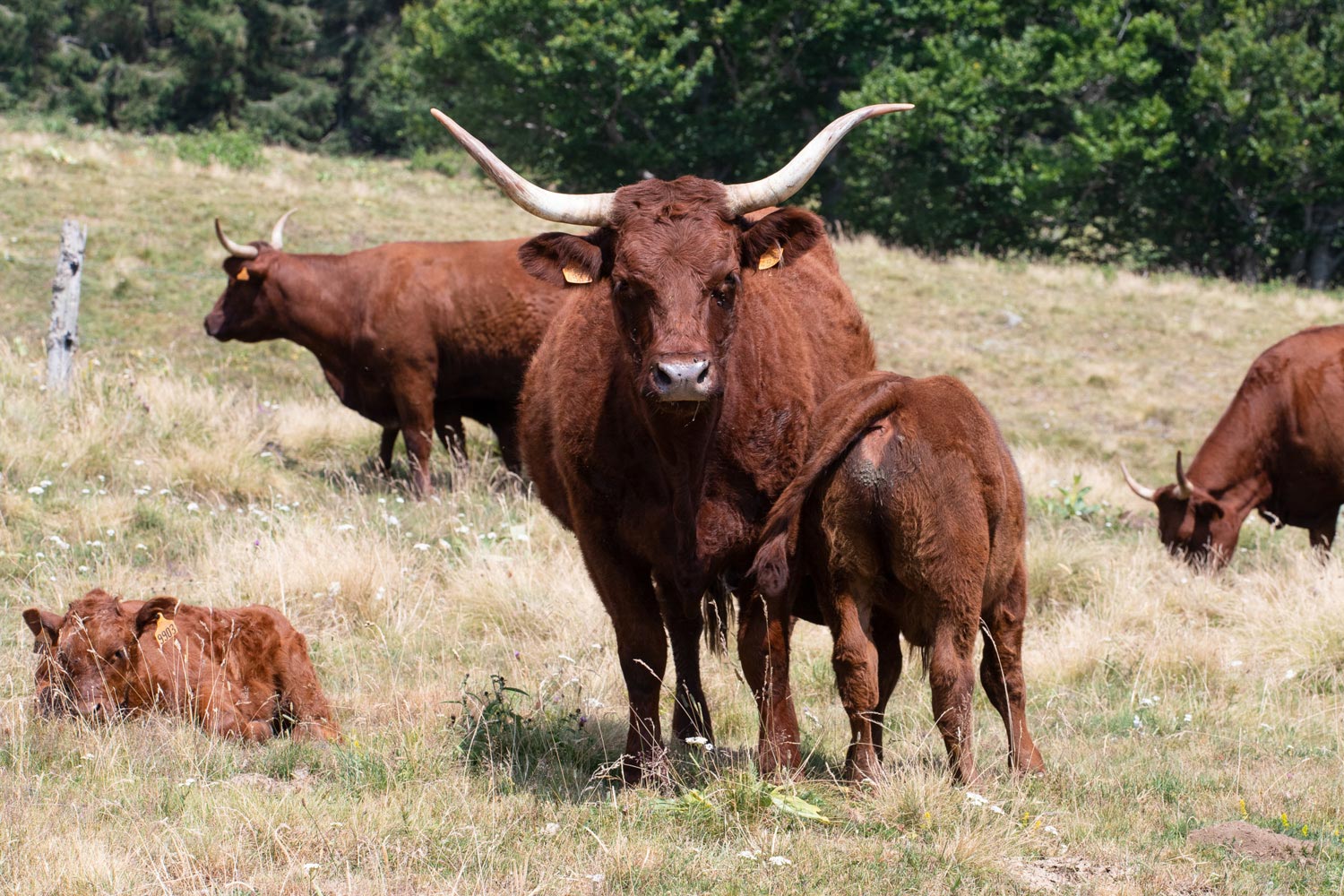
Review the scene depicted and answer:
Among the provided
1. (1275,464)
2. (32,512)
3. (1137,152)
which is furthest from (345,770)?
(1137,152)

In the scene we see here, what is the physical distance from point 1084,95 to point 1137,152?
2.48 meters

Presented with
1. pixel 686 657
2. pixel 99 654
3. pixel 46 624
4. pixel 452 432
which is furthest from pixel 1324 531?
pixel 46 624

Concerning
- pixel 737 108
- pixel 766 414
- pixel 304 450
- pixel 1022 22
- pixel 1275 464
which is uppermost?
pixel 1022 22

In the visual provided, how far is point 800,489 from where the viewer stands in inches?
183

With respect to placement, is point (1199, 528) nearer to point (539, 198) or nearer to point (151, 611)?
point (539, 198)

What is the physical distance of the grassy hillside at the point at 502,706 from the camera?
13.9 ft

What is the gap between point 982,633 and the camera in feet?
17.4

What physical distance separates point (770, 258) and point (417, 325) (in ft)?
22.8

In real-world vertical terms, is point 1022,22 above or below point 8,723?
above

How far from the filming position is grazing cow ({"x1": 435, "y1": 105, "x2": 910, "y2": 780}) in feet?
15.6

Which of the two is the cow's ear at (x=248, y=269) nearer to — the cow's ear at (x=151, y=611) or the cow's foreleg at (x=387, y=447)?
the cow's foreleg at (x=387, y=447)

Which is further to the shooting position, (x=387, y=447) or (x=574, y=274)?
(x=387, y=447)

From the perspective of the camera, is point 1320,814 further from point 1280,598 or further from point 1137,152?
point 1137,152

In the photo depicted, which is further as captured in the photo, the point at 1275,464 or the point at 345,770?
the point at 1275,464
